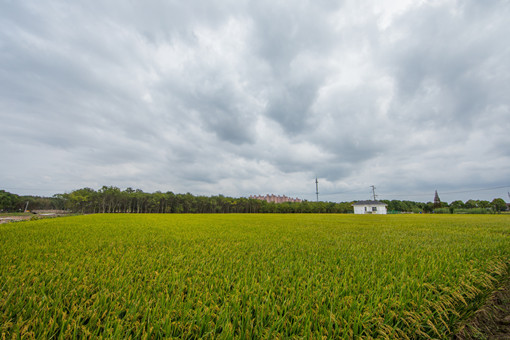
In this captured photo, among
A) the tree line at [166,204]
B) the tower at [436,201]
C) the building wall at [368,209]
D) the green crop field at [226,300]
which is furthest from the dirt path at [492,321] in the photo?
the tower at [436,201]

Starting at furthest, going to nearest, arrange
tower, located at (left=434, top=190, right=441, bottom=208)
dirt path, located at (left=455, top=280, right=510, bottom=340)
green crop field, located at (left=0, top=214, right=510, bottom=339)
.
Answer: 1. tower, located at (left=434, top=190, right=441, bottom=208)
2. dirt path, located at (left=455, top=280, right=510, bottom=340)
3. green crop field, located at (left=0, top=214, right=510, bottom=339)

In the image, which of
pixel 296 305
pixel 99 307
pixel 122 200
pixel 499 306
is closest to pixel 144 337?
pixel 99 307

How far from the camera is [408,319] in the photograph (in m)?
1.70

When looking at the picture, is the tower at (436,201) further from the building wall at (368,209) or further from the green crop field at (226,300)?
the green crop field at (226,300)

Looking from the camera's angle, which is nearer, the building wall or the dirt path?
the dirt path

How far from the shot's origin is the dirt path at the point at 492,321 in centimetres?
178

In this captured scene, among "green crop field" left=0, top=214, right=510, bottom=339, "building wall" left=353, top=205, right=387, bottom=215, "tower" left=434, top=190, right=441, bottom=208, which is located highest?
"tower" left=434, top=190, right=441, bottom=208

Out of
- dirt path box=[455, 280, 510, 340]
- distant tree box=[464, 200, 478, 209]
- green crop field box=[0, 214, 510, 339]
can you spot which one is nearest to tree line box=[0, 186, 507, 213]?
distant tree box=[464, 200, 478, 209]

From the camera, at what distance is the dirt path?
5.82 ft

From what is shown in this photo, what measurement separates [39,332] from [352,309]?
235 cm

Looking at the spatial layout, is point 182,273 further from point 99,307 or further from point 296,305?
point 296,305

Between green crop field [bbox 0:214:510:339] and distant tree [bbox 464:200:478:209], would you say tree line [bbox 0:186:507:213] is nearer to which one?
distant tree [bbox 464:200:478:209]

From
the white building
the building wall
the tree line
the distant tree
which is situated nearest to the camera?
the building wall

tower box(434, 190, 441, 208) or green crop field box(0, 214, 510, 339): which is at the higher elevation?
tower box(434, 190, 441, 208)
